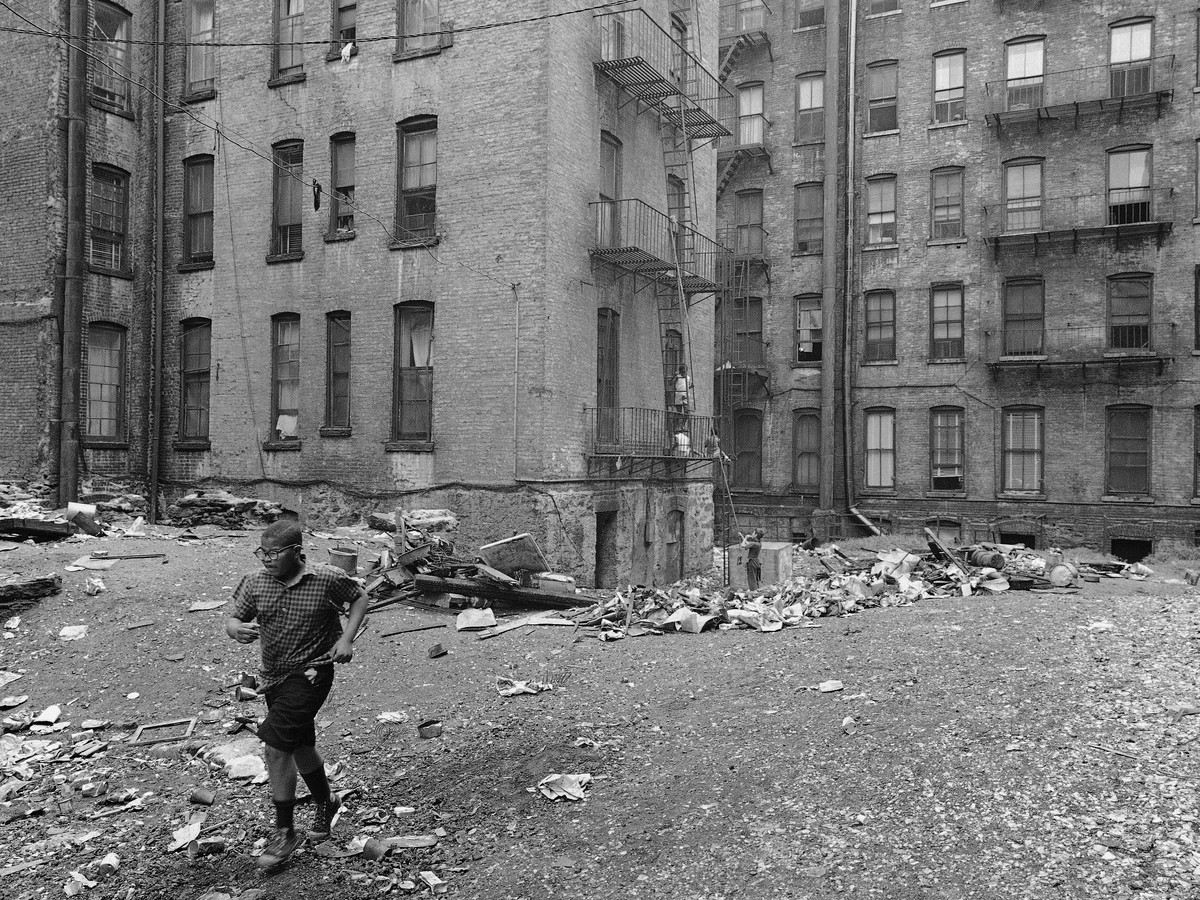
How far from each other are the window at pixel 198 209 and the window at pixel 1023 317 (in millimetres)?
20038

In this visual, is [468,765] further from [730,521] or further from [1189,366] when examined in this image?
[1189,366]

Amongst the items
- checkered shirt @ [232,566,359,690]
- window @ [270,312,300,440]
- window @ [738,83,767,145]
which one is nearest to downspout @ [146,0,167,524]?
window @ [270,312,300,440]

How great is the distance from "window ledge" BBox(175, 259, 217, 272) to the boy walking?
15279 mm

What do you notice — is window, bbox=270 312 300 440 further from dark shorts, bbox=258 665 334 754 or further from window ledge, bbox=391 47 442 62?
dark shorts, bbox=258 665 334 754

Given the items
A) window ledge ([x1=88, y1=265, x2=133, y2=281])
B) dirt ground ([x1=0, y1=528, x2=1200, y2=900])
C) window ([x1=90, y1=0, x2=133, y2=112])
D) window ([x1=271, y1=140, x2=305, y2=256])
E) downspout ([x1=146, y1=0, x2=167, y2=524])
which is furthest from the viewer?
downspout ([x1=146, y1=0, x2=167, y2=524])

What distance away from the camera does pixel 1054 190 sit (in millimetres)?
25266

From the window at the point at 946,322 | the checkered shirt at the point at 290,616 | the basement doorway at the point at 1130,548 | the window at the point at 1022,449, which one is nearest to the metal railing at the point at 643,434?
the window at the point at 946,322

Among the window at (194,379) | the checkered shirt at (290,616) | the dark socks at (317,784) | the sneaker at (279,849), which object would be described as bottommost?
the sneaker at (279,849)

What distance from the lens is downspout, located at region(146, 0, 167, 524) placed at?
19.5 meters

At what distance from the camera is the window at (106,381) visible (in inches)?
750

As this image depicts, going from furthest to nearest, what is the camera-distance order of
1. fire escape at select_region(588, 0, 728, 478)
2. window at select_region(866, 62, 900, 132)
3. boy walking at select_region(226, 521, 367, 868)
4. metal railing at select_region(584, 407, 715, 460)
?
window at select_region(866, 62, 900, 132) → fire escape at select_region(588, 0, 728, 478) → metal railing at select_region(584, 407, 715, 460) → boy walking at select_region(226, 521, 367, 868)

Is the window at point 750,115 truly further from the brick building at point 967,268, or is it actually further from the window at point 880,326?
the window at point 880,326

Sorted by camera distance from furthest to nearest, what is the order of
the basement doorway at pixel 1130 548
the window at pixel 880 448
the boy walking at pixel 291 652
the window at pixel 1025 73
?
the window at pixel 880 448 < the window at pixel 1025 73 < the basement doorway at pixel 1130 548 < the boy walking at pixel 291 652

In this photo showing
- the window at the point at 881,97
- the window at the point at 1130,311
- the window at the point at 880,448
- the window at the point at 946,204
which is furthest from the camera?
the window at the point at 881,97
